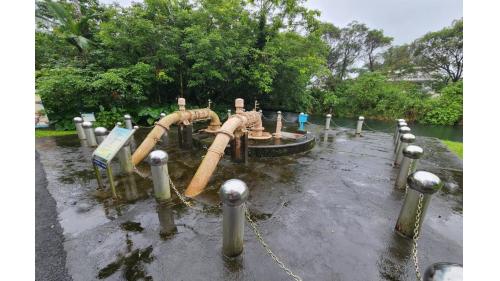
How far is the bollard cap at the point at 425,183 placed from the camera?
270 centimetres

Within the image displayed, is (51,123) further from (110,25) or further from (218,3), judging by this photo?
(218,3)

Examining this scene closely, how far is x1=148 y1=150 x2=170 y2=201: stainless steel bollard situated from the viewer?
11.7 feet

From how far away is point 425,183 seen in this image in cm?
271

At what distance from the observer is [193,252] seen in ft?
9.05

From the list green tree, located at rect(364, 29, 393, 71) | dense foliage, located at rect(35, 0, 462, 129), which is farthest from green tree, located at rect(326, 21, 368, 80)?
dense foliage, located at rect(35, 0, 462, 129)

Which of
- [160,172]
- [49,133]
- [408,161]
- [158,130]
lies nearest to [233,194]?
[160,172]

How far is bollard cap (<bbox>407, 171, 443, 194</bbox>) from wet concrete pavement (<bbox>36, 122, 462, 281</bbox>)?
87 cm

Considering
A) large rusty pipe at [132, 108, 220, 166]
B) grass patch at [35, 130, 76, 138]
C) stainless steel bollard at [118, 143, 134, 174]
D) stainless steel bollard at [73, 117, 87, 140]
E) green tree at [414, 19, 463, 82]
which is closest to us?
stainless steel bollard at [118, 143, 134, 174]

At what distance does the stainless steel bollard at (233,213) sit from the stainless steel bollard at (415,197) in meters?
2.26

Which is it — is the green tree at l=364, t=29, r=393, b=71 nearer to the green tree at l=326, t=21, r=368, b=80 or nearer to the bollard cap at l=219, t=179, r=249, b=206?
Result: the green tree at l=326, t=21, r=368, b=80

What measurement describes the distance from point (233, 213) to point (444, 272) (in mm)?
1819

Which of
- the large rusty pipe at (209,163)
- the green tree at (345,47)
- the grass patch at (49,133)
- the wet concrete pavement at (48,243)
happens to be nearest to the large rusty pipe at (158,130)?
the wet concrete pavement at (48,243)

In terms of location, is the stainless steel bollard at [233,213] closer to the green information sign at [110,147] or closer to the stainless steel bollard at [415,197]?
the stainless steel bollard at [415,197]

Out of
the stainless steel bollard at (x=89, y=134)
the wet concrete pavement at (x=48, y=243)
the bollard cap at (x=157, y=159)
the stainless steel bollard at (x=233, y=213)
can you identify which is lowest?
the wet concrete pavement at (x=48, y=243)
